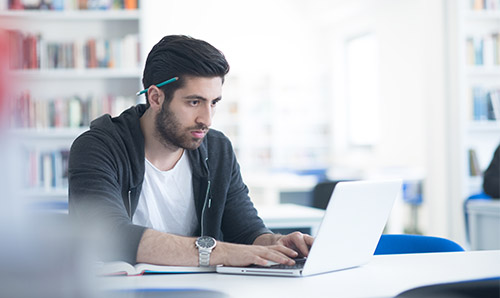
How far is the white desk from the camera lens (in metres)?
1.16

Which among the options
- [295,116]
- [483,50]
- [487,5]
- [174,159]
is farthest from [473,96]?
[295,116]

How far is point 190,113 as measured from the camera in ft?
6.07

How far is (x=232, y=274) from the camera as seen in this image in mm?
1346

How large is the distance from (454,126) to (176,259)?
13.1ft

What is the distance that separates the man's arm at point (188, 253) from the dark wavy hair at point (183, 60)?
59 centimetres

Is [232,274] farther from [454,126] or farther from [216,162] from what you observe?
[454,126]

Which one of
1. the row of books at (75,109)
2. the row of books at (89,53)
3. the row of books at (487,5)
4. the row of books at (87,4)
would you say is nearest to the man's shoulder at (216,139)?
the row of books at (75,109)

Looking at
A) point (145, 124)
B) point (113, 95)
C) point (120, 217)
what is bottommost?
point (120, 217)

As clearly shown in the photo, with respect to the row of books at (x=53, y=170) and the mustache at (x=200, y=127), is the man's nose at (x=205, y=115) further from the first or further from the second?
the row of books at (x=53, y=170)

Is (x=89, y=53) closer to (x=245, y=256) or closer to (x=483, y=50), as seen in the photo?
(x=483, y=50)

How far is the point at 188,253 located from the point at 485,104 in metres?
4.16

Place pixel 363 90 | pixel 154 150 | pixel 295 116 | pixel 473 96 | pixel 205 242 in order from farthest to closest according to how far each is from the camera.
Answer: pixel 295 116 < pixel 363 90 < pixel 473 96 < pixel 154 150 < pixel 205 242

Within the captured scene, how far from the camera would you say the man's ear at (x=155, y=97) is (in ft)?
6.14

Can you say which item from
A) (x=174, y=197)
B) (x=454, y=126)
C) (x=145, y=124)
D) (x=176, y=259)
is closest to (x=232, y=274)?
(x=176, y=259)
